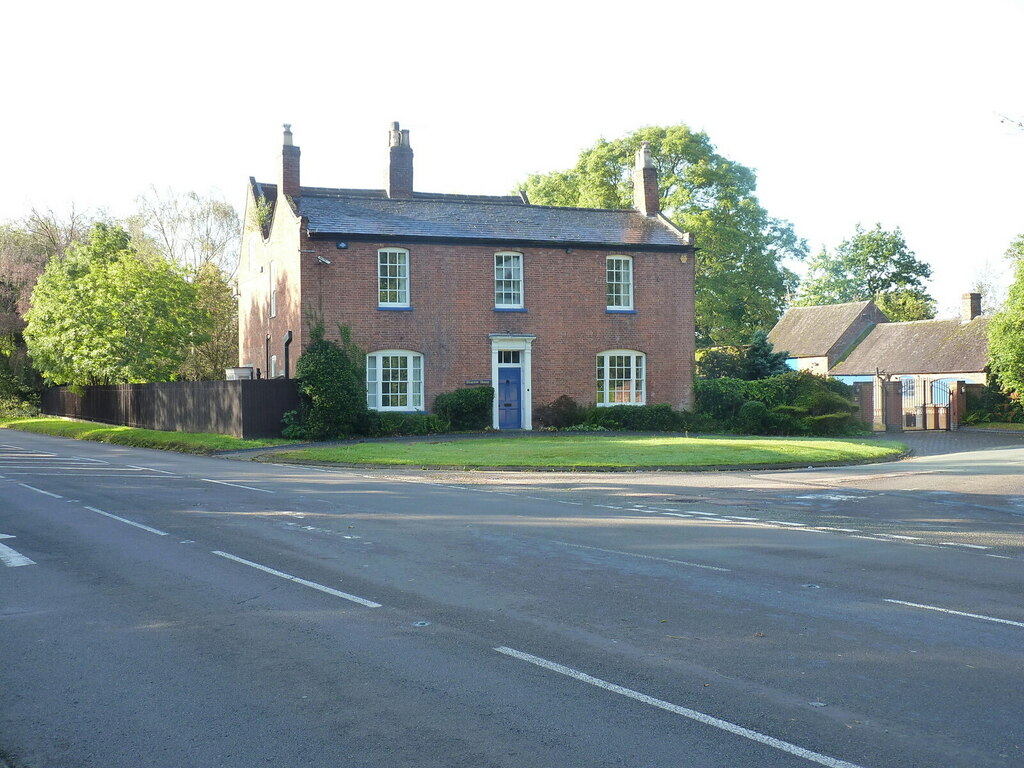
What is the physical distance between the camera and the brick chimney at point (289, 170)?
116ft

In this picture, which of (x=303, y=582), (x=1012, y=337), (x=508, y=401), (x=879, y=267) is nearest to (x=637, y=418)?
(x=508, y=401)

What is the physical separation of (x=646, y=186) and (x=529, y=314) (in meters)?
8.66

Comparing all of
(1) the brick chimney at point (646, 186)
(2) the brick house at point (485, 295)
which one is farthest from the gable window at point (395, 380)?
(1) the brick chimney at point (646, 186)

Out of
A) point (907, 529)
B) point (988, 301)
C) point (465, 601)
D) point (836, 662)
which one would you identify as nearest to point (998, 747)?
point (836, 662)

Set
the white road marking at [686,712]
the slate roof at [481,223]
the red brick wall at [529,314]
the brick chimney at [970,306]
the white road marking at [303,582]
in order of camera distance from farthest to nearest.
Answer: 1. the brick chimney at [970,306]
2. the slate roof at [481,223]
3. the red brick wall at [529,314]
4. the white road marking at [303,582]
5. the white road marking at [686,712]

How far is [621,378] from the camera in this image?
36.2 m

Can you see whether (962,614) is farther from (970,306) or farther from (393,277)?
(970,306)

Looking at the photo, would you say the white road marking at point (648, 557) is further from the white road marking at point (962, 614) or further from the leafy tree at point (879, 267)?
the leafy tree at point (879, 267)

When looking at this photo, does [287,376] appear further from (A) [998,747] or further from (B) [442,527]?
(A) [998,747]

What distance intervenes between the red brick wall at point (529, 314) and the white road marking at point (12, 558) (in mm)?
21636

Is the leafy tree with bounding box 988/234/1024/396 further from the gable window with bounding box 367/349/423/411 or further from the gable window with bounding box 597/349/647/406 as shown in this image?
the gable window with bounding box 367/349/423/411

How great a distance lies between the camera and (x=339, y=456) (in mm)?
25062

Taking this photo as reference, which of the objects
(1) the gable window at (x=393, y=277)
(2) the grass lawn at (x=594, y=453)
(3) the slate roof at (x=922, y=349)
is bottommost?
(2) the grass lawn at (x=594, y=453)

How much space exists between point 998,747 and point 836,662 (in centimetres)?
153
